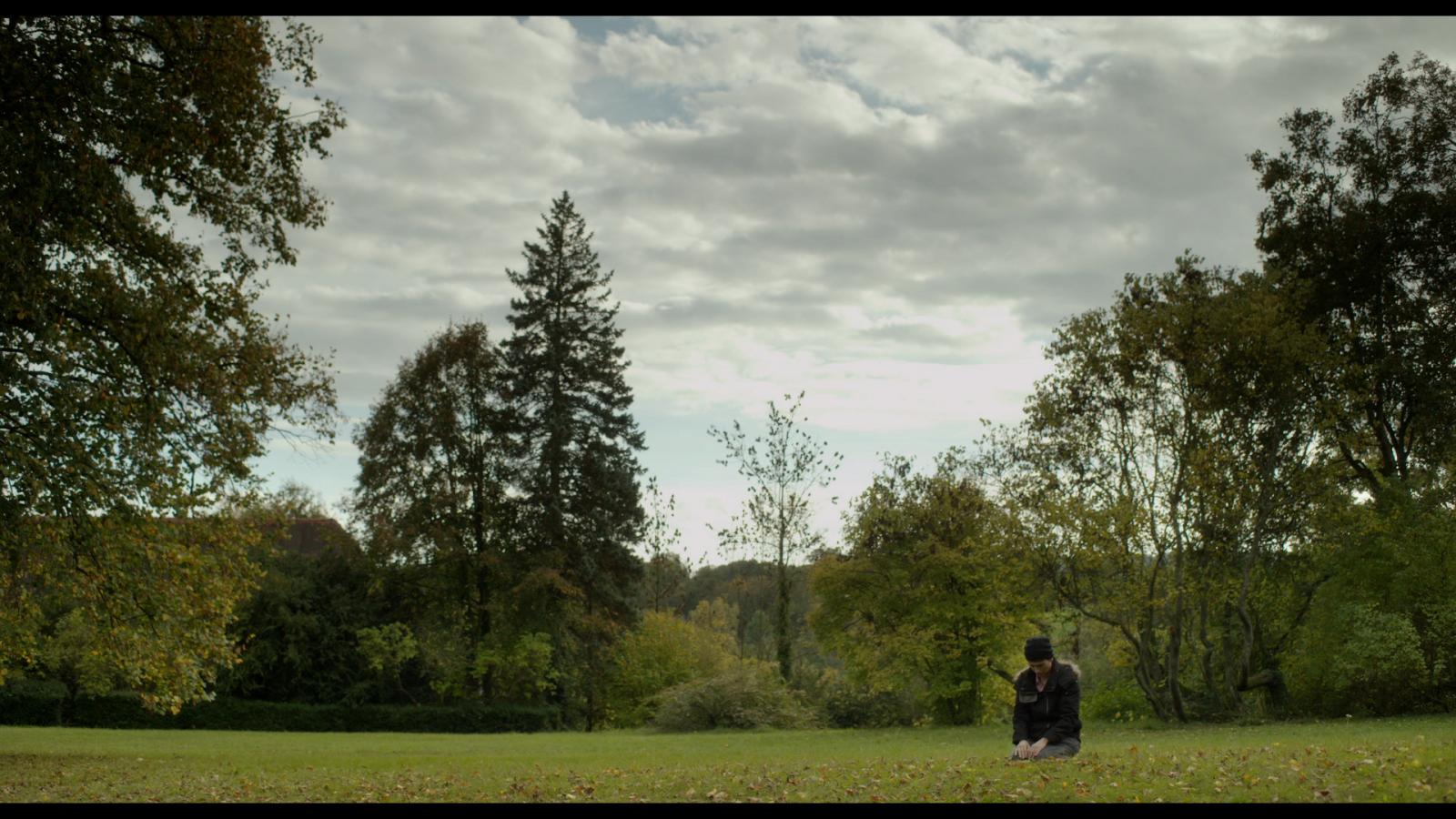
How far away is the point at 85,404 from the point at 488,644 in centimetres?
2757

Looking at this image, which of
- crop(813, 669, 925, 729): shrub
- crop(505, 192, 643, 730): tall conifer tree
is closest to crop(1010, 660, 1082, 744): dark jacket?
crop(813, 669, 925, 729): shrub

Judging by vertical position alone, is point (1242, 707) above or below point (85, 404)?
below

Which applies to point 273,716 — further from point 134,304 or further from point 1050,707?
point 1050,707

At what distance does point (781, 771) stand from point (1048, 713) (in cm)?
390

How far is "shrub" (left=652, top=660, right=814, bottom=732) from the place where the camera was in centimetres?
3191

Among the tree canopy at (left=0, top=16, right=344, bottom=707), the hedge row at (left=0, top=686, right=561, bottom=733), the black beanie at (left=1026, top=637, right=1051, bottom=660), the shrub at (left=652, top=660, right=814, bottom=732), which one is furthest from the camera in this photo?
the hedge row at (left=0, top=686, right=561, bottom=733)

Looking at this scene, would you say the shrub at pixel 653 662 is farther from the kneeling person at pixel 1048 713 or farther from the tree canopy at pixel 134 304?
the kneeling person at pixel 1048 713

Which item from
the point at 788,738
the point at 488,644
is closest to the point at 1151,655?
the point at 788,738

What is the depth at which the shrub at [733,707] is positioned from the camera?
31906 mm

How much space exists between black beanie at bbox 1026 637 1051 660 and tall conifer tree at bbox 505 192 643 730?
31.3m

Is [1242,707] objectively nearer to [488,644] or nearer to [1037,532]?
[1037,532]

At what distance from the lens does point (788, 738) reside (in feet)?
85.6

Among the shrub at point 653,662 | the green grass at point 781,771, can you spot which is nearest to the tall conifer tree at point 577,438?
the shrub at point 653,662

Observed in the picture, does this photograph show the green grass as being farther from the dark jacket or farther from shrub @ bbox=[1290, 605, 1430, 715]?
shrub @ bbox=[1290, 605, 1430, 715]
